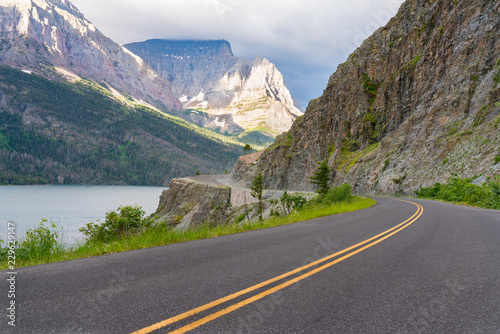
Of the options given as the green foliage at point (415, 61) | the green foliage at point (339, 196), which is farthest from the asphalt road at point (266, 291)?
the green foliage at point (415, 61)

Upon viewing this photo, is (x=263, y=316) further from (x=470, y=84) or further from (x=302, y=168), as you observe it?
(x=302, y=168)

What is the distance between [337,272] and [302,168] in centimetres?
7024

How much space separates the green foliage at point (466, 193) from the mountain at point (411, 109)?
1680 millimetres

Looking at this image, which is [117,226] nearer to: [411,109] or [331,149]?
[411,109]

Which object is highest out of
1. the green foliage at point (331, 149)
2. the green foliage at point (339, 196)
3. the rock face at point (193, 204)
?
the green foliage at point (331, 149)

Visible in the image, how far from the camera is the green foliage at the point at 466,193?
74.5 feet

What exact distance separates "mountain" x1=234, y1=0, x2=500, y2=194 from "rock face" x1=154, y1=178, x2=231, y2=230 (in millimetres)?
28070

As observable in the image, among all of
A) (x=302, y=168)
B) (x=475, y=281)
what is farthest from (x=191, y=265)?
(x=302, y=168)

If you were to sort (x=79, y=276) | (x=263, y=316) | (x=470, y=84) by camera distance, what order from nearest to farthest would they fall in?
(x=263, y=316) → (x=79, y=276) → (x=470, y=84)

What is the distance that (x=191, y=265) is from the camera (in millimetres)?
5973

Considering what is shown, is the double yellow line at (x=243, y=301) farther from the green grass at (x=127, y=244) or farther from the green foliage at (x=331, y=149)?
the green foliage at (x=331, y=149)

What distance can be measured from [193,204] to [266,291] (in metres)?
42.6

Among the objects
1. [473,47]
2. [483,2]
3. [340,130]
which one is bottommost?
[340,130]

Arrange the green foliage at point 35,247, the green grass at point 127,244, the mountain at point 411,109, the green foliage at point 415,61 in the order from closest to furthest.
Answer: the green grass at point 127,244 → the green foliage at point 35,247 → the mountain at point 411,109 → the green foliage at point 415,61
